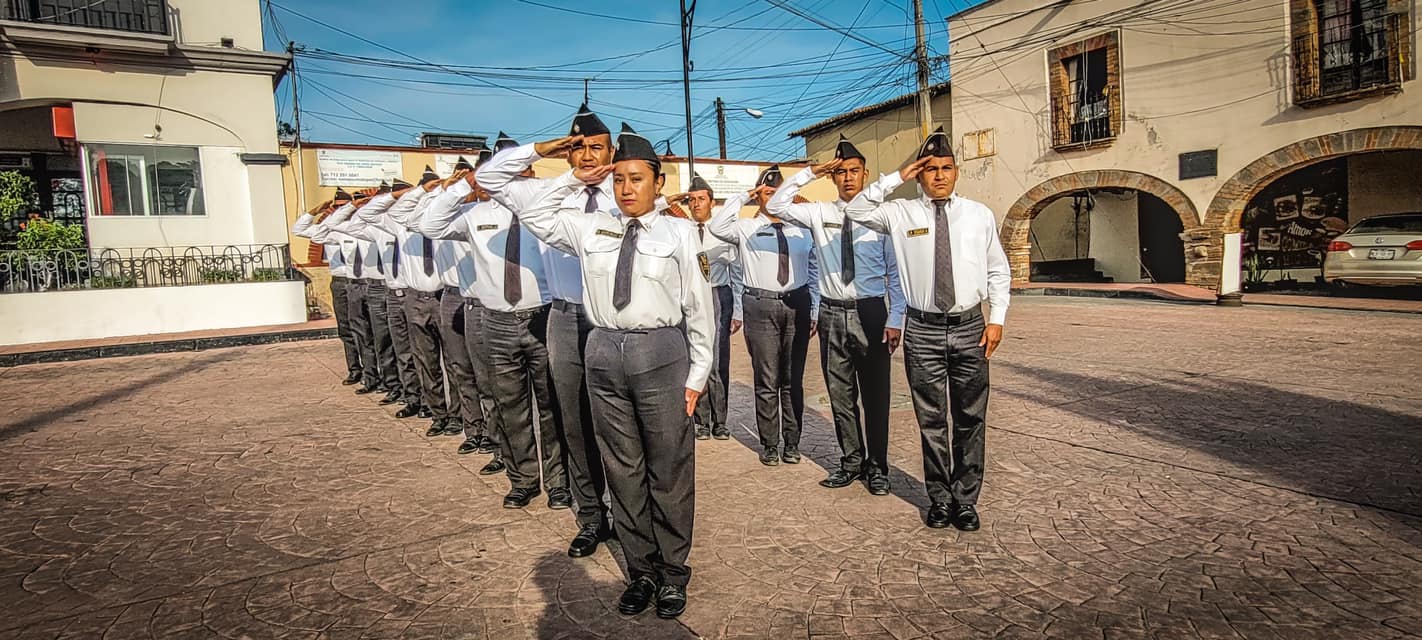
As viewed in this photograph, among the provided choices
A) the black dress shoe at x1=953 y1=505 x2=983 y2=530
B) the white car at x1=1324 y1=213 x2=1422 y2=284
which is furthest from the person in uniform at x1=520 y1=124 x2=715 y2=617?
the white car at x1=1324 y1=213 x2=1422 y2=284

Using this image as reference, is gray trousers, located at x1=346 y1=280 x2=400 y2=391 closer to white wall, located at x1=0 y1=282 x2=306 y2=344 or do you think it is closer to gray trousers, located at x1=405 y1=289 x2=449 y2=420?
gray trousers, located at x1=405 y1=289 x2=449 y2=420

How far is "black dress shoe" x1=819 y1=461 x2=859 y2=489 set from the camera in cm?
474

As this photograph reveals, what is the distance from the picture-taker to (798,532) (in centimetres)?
398

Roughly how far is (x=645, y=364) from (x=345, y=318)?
701 centimetres

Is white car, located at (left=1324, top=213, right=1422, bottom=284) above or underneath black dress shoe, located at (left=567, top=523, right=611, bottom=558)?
above

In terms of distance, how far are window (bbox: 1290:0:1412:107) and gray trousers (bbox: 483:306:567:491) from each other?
17187mm

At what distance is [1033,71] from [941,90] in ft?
11.8

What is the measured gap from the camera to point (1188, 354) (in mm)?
8930

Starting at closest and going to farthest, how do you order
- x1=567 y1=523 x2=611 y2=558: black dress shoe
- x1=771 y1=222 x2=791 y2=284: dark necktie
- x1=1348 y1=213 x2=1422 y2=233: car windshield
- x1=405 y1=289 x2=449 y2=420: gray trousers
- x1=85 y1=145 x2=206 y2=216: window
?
x1=567 y1=523 x2=611 y2=558: black dress shoe
x1=771 y1=222 x2=791 y2=284: dark necktie
x1=405 y1=289 x2=449 y2=420: gray trousers
x1=1348 y1=213 x2=1422 y2=233: car windshield
x1=85 y1=145 x2=206 y2=216: window

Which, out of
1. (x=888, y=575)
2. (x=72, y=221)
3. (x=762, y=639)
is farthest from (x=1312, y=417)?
(x=72, y=221)

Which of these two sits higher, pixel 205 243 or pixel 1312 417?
pixel 205 243

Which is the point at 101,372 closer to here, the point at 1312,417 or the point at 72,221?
the point at 72,221

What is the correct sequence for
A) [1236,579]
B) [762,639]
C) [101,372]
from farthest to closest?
1. [101,372]
2. [1236,579]
3. [762,639]

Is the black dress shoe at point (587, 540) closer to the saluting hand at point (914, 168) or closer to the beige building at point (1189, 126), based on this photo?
the saluting hand at point (914, 168)
